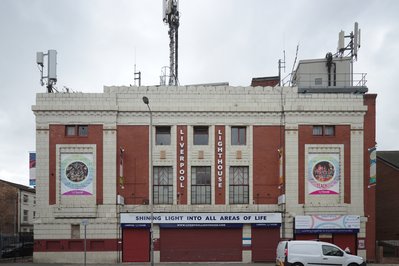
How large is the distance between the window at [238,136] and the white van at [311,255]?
10.3 m

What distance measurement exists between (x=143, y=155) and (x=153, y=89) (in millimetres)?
4752

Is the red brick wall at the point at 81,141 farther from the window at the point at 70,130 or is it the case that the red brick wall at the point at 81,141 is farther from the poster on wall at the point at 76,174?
the poster on wall at the point at 76,174

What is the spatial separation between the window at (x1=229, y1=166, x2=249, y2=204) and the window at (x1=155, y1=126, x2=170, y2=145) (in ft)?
16.6

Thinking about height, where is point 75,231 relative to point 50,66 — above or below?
below

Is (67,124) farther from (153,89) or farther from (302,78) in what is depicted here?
(302,78)

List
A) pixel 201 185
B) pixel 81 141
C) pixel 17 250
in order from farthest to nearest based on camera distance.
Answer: pixel 17 250
pixel 201 185
pixel 81 141

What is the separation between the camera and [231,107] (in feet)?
117

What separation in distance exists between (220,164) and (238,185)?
1.98 m

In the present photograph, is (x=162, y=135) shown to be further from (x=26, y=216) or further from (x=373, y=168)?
(x=26, y=216)

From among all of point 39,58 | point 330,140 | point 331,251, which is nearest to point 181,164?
point 330,140

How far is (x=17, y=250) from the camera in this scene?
38656 millimetres

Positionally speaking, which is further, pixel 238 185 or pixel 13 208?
pixel 13 208

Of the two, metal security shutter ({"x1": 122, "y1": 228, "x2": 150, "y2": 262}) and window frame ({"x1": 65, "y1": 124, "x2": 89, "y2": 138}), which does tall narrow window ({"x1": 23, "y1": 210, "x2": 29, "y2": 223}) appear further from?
metal security shutter ({"x1": 122, "y1": 228, "x2": 150, "y2": 262})

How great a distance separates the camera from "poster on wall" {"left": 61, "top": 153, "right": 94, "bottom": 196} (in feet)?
115
